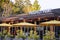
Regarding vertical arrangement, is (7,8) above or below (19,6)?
below

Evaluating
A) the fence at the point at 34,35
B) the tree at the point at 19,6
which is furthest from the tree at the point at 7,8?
the fence at the point at 34,35

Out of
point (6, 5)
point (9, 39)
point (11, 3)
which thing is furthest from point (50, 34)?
point (11, 3)

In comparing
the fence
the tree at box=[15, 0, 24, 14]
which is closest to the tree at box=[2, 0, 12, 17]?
the tree at box=[15, 0, 24, 14]

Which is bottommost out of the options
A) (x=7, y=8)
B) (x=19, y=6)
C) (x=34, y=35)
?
(x=34, y=35)

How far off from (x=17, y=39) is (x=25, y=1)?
32784 mm

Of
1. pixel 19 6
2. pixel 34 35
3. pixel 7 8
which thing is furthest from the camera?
pixel 19 6

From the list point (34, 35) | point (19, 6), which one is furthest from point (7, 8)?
point (34, 35)

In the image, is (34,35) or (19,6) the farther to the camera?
(19,6)

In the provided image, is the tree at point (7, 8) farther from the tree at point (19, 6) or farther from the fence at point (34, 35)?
the fence at point (34, 35)

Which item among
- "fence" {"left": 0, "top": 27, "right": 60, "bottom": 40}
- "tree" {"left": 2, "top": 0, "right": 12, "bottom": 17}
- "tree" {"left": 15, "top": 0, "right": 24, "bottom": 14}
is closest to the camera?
"fence" {"left": 0, "top": 27, "right": 60, "bottom": 40}

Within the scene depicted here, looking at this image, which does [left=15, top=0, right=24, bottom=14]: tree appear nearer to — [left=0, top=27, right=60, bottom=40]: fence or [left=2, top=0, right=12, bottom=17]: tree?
[left=2, top=0, right=12, bottom=17]: tree

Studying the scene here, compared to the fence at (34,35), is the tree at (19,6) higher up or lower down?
higher up

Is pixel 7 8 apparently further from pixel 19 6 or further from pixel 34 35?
pixel 34 35

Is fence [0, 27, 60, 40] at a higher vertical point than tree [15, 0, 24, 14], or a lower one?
lower
